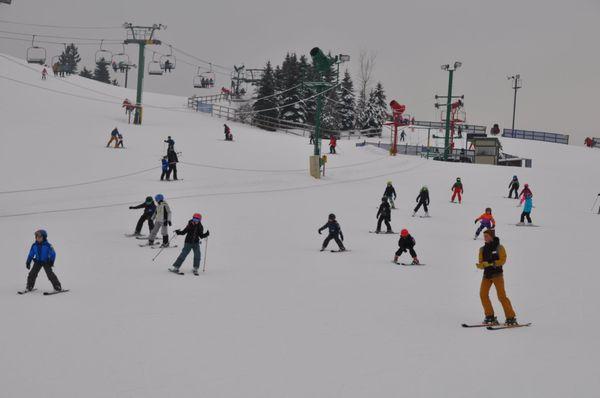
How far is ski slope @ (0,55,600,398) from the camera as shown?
682 cm

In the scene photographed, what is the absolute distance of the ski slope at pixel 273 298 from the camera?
6816 millimetres

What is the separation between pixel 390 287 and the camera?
38.8ft

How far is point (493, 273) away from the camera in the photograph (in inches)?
357

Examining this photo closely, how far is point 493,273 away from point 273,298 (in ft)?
12.6

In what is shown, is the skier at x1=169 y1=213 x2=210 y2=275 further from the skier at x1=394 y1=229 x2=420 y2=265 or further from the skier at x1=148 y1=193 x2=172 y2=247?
the skier at x1=394 y1=229 x2=420 y2=265

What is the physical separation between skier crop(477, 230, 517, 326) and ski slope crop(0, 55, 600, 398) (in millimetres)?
316

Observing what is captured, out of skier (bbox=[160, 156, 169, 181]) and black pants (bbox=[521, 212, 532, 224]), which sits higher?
skier (bbox=[160, 156, 169, 181])

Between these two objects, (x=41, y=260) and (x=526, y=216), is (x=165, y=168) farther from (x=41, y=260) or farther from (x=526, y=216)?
(x=41, y=260)

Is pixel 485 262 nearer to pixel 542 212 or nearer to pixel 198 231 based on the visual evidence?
pixel 198 231

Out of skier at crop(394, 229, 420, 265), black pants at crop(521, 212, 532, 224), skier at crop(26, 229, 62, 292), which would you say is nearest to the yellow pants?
skier at crop(394, 229, 420, 265)

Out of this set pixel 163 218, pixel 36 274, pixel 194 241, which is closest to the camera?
pixel 36 274

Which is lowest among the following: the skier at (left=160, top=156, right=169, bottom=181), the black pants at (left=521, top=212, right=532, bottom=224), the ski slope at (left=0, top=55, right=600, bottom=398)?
the ski slope at (left=0, top=55, right=600, bottom=398)

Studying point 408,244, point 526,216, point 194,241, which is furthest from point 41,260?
point 526,216

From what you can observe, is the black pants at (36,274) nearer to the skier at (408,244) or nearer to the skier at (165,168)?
the skier at (408,244)
